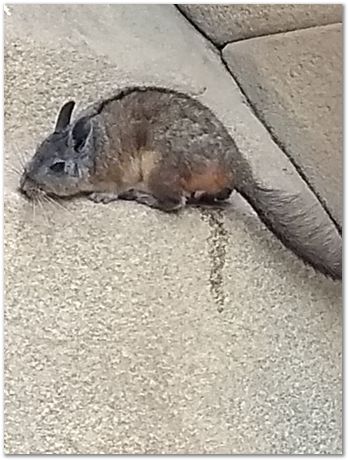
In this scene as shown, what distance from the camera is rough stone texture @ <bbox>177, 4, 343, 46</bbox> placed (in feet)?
11.2

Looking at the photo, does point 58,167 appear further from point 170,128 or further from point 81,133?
point 170,128

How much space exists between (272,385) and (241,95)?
1404mm

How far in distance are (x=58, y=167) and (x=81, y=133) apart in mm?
122

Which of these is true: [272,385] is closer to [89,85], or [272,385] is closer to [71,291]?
[71,291]

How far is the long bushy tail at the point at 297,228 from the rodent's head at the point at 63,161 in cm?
48

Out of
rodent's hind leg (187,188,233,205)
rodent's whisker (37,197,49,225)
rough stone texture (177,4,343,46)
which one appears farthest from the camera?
rough stone texture (177,4,343,46)

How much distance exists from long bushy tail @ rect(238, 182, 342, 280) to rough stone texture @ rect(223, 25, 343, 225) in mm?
448

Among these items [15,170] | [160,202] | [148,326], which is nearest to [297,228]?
[160,202]

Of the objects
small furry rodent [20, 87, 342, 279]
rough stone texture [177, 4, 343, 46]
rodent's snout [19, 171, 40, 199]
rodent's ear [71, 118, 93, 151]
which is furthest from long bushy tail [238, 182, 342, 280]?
rough stone texture [177, 4, 343, 46]

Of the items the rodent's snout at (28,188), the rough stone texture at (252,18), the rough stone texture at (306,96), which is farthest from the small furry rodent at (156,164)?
the rough stone texture at (252,18)

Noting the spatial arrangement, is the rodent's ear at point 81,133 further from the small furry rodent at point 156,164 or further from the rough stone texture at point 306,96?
the rough stone texture at point 306,96

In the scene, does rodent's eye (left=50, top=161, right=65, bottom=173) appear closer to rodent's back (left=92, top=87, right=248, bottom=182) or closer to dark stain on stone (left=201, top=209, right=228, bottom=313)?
rodent's back (left=92, top=87, right=248, bottom=182)

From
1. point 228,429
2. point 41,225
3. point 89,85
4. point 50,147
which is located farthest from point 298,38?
point 228,429

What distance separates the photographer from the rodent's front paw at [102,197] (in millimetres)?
2971
